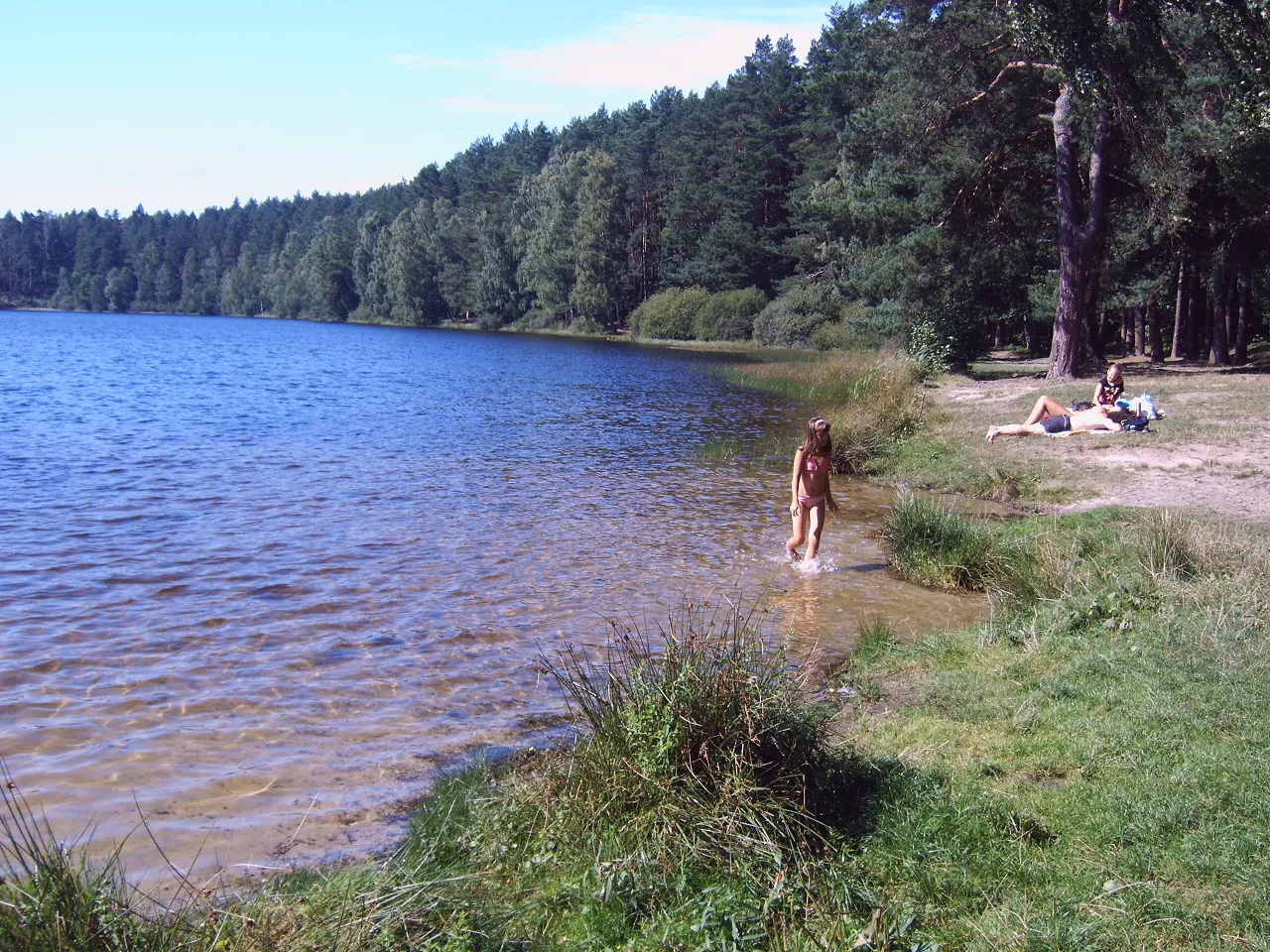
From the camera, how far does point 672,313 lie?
219 feet

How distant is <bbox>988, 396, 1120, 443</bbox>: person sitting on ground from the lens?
54.0 ft

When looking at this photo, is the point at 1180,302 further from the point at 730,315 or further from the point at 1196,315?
the point at 730,315

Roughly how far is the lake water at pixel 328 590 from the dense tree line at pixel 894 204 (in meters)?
7.58

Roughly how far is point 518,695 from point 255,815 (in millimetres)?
2316

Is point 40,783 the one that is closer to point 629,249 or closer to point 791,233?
point 791,233

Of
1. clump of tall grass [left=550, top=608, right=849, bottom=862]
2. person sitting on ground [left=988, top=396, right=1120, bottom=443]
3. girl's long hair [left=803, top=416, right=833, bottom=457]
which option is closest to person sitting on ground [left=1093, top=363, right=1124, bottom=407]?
person sitting on ground [left=988, top=396, right=1120, bottom=443]

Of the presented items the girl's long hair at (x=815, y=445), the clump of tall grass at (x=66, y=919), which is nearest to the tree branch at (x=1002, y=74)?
the girl's long hair at (x=815, y=445)

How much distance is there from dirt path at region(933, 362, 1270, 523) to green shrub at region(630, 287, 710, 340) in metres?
44.5

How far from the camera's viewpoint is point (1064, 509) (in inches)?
480

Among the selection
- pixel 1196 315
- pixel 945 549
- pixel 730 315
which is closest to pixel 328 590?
pixel 945 549

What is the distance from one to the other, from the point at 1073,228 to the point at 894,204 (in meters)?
5.08

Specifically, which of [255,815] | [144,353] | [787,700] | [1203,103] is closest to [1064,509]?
[787,700]

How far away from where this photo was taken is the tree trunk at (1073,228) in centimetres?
2372

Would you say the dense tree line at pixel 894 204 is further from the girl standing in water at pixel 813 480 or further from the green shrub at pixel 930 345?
the girl standing in water at pixel 813 480
